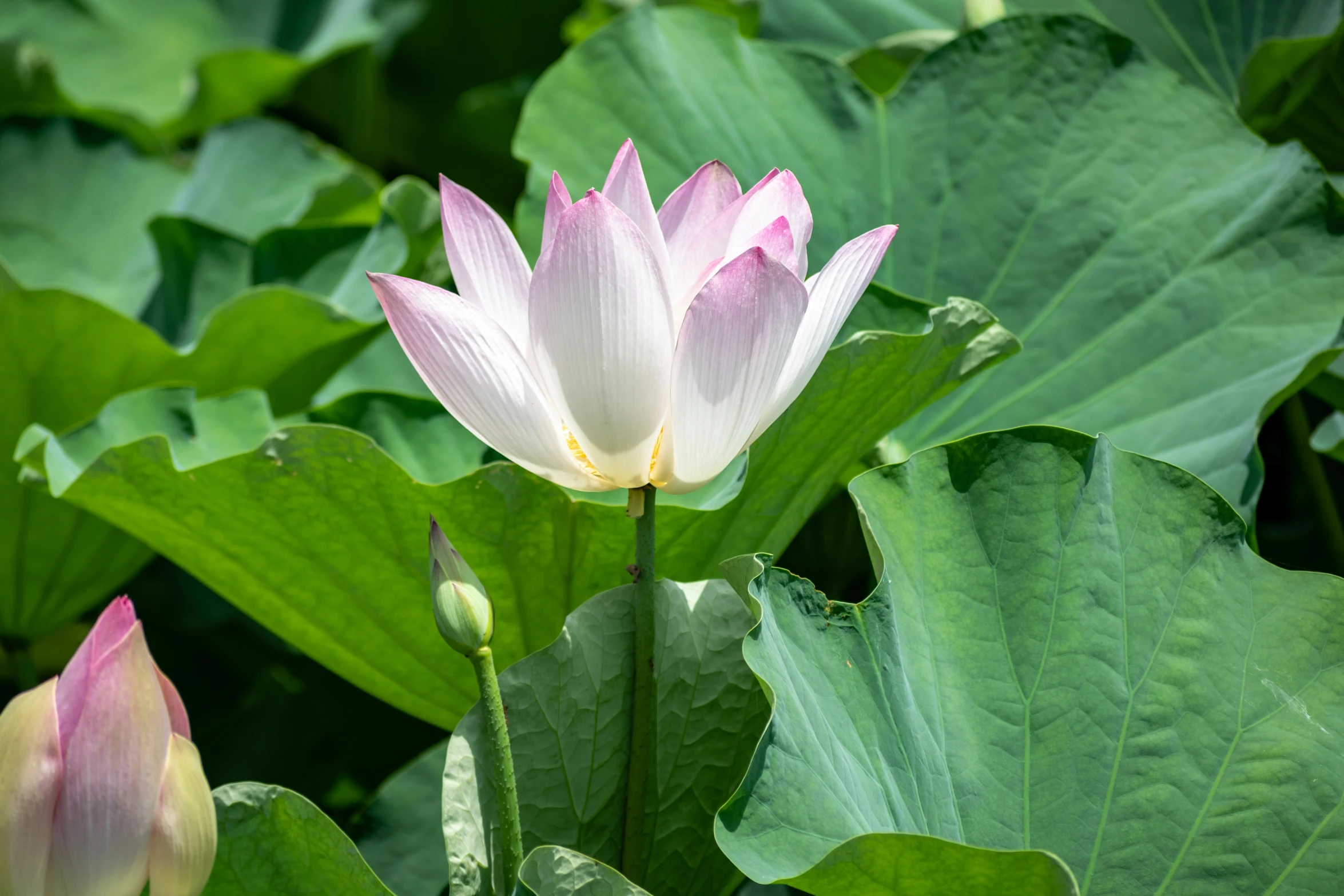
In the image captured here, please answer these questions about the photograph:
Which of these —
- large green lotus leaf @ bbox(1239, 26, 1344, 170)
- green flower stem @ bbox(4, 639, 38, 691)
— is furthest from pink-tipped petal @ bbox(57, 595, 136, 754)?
large green lotus leaf @ bbox(1239, 26, 1344, 170)

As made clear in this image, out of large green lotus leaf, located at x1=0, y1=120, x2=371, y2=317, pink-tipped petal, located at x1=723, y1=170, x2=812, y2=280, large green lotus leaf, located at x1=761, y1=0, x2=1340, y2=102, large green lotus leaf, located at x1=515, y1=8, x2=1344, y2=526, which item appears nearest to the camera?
pink-tipped petal, located at x1=723, y1=170, x2=812, y2=280

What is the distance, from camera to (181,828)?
18.3 inches

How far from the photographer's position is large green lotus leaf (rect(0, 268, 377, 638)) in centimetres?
106

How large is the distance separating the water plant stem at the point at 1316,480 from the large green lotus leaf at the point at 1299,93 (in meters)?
0.29

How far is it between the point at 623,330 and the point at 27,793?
0.30 metres

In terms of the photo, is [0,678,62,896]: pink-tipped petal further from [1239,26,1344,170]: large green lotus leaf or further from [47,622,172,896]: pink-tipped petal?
[1239,26,1344,170]: large green lotus leaf

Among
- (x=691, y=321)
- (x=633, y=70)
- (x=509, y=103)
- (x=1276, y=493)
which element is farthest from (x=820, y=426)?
(x=509, y=103)

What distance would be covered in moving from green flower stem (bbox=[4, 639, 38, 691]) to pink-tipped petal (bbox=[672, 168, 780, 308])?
0.93m

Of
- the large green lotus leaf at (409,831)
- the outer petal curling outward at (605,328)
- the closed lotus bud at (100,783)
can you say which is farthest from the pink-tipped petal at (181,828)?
the large green lotus leaf at (409,831)

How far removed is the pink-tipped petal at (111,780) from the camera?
1.48 ft

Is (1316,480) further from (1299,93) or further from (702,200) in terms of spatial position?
(702,200)

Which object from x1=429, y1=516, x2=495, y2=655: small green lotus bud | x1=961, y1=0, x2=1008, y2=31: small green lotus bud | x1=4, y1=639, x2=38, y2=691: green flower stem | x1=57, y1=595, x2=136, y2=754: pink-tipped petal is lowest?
x1=4, y1=639, x2=38, y2=691: green flower stem

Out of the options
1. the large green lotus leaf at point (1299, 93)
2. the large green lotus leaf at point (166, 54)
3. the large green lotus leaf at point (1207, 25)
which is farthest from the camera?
the large green lotus leaf at point (166, 54)

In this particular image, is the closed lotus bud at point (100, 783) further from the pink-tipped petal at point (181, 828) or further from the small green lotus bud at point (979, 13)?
the small green lotus bud at point (979, 13)
